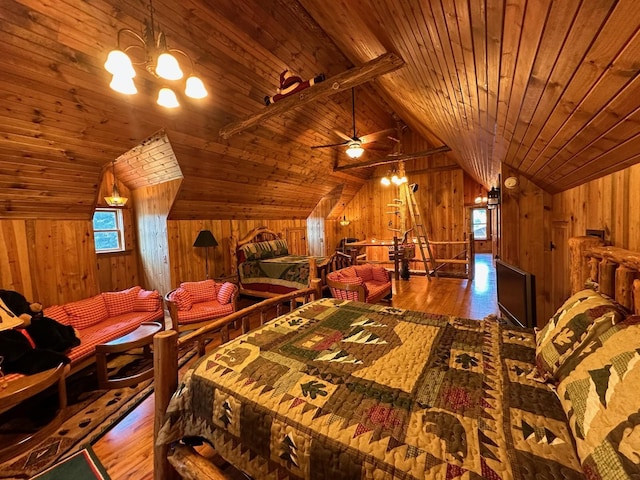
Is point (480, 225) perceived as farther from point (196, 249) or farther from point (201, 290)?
point (201, 290)

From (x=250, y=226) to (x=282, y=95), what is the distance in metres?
3.33

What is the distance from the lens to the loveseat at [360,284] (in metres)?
3.45

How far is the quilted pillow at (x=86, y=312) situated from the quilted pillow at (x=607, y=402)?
406 centimetres

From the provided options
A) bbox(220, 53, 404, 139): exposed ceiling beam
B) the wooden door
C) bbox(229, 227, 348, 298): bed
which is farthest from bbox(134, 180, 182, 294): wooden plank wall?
the wooden door

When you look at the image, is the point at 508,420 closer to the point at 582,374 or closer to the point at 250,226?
the point at 582,374

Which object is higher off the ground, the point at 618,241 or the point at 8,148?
the point at 8,148

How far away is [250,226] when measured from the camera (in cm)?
597

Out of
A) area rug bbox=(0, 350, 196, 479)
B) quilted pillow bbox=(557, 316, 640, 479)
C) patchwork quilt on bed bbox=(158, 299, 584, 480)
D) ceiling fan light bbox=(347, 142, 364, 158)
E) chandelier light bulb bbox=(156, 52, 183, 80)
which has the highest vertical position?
ceiling fan light bbox=(347, 142, 364, 158)

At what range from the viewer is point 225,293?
360cm

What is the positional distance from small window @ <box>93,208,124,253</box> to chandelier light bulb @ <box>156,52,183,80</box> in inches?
149

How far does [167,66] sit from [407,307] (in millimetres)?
4115

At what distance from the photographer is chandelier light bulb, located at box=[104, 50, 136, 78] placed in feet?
5.44

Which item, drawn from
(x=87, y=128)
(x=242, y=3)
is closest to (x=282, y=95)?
(x=242, y=3)

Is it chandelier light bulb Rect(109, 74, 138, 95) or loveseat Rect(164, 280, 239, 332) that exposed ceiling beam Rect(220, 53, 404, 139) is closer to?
chandelier light bulb Rect(109, 74, 138, 95)
